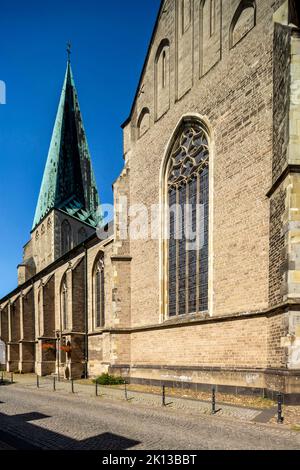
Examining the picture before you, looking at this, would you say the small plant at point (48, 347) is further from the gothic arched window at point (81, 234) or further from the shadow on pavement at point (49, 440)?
the shadow on pavement at point (49, 440)

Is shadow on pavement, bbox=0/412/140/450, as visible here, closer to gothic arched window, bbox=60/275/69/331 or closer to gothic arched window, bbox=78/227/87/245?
gothic arched window, bbox=60/275/69/331

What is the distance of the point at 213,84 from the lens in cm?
1495

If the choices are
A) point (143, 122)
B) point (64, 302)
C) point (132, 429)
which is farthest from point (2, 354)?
point (132, 429)

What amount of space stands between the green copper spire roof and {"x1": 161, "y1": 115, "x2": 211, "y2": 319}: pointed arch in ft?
88.0

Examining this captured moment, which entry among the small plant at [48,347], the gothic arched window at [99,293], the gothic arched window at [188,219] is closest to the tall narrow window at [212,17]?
the gothic arched window at [188,219]

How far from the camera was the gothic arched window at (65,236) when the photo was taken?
138ft

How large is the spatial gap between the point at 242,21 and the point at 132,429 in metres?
13.7

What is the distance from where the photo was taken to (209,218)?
14.6 meters

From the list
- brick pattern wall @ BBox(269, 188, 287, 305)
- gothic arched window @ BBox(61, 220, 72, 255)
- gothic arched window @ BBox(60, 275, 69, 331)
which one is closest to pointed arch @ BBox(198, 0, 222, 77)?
brick pattern wall @ BBox(269, 188, 287, 305)

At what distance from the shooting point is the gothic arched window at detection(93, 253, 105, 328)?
24125mm

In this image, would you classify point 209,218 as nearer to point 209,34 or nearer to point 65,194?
point 209,34
